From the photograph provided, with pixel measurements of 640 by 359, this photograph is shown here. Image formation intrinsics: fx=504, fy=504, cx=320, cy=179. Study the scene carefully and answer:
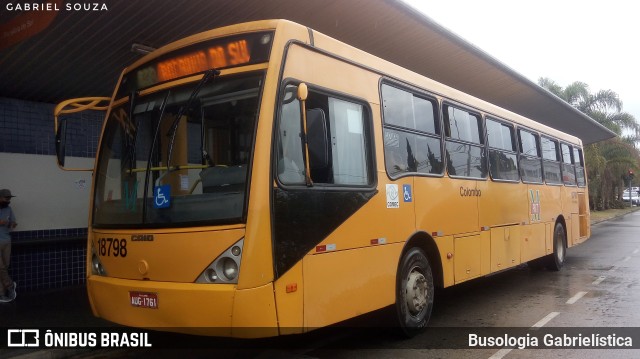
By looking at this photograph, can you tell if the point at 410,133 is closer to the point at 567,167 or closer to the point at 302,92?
the point at 302,92

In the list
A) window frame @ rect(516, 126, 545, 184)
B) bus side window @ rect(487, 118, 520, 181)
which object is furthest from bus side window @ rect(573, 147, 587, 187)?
bus side window @ rect(487, 118, 520, 181)

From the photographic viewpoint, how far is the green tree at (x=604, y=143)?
117ft

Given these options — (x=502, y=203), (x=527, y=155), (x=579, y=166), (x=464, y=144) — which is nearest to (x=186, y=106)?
(x=464, y=144)

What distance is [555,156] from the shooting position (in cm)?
1182

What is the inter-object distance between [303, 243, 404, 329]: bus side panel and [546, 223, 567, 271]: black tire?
23.4ft

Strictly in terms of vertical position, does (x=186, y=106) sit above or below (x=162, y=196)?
above

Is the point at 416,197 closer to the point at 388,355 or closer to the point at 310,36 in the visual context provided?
the point at 388,355

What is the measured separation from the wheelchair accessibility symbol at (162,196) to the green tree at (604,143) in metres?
34.1

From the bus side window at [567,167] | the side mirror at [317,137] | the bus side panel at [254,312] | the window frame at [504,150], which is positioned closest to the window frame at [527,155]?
the window frame at [504,150]

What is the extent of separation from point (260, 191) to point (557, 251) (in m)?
9.49

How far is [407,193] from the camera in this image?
5840mm

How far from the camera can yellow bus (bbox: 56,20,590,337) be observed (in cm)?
Result: 403

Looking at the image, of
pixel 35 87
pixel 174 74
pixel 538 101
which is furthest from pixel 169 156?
pixel 538 101

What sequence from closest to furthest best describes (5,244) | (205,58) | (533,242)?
(205,58)
(5,244)
(533,242)
